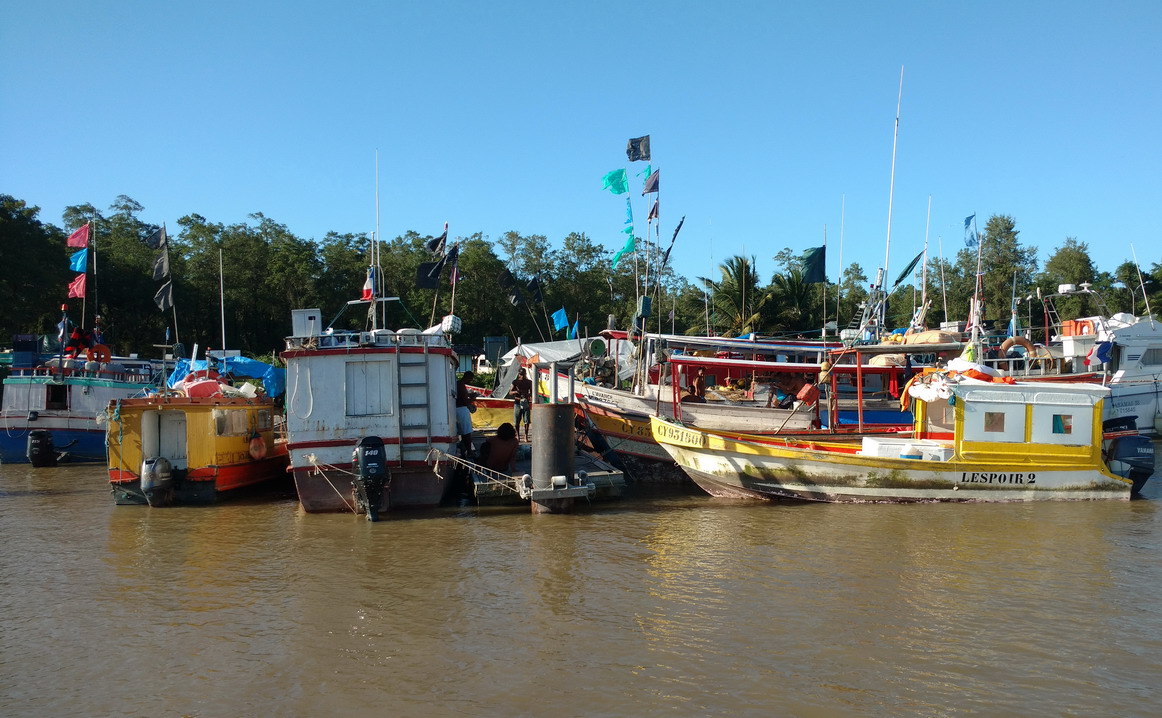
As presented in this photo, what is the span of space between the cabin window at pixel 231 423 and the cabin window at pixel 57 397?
9.46 meters

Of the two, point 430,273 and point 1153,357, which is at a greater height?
point 430,273

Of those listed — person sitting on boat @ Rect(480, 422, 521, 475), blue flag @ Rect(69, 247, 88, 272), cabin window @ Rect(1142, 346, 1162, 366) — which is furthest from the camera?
cabin window @ Rect(1142, 346, 1162, 366)

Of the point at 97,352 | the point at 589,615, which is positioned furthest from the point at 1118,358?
the point at 97,352

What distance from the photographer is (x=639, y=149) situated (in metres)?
24.5

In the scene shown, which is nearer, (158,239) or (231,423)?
(231,423)

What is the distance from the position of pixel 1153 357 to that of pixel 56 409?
37133 mm

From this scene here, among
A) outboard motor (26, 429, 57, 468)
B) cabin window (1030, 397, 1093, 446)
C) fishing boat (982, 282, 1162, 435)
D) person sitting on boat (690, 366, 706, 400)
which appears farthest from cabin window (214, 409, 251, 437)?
fishing boat (982, 282, 1162, 435)

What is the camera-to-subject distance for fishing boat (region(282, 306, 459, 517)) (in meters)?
13.8

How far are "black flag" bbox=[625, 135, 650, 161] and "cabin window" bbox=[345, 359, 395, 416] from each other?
1315 centimetres

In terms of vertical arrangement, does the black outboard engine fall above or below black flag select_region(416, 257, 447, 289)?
below

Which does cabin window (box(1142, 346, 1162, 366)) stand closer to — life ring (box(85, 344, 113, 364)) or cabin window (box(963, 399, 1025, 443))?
cabin window (box(963, 399, 1025, 443))

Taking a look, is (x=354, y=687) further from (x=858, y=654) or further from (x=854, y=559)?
(x=854, y=559)

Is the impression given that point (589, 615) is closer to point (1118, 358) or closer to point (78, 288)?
point (78, 288)

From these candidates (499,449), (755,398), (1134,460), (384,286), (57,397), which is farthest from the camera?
(384,286)
